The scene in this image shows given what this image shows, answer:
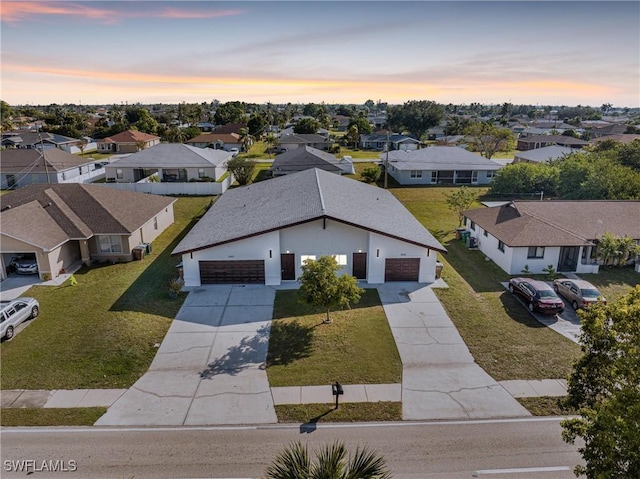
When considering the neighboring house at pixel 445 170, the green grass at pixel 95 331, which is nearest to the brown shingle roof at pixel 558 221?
the green grass at pixel 95 331

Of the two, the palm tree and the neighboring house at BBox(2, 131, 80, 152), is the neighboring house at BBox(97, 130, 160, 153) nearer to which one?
the neighboring house at BBox(2, 131, 80, 152)

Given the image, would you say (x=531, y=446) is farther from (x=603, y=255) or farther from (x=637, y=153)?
(x=637, y=153)

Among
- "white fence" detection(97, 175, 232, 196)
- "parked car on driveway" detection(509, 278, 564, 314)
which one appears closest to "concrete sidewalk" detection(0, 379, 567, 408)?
"parked car on driveway" detection(509, 278, 564, 314)

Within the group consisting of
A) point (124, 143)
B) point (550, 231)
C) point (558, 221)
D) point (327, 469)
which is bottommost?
point (550, 231)

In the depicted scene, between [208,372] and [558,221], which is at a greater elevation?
[558,221]

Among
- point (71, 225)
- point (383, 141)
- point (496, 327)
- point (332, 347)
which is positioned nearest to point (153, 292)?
point (71, 225)

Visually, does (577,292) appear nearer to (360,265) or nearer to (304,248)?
(360,265)
